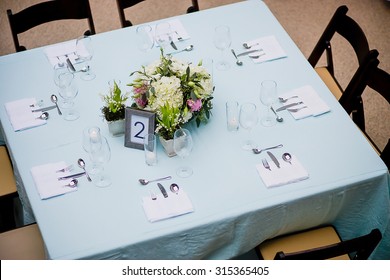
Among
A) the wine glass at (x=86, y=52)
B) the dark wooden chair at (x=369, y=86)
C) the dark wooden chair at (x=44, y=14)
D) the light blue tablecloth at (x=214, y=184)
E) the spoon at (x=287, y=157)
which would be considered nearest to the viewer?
the light blue tablecloth at (x=214, y=184)

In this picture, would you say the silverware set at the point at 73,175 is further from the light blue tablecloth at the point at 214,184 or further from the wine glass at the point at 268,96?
the wine glass at the point at 268,96

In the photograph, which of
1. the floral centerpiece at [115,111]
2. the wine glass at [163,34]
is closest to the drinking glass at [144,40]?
the wine glass at [163,34]

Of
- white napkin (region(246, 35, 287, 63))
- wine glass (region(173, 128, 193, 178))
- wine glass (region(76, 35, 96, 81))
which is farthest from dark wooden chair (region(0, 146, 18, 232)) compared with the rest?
white napkin (region(246, 35, 287, 63))

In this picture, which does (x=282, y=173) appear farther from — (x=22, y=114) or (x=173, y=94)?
(x=22, y=114)

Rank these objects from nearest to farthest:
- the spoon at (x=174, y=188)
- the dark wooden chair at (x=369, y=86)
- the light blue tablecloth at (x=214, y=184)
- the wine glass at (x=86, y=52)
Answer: the light blue tablecloth at (x=214, y=184)
the spoon at (x=174, y=188)
the dark wooden chair at (x=369, y=86)
the wine glass at (x=86, y=52)

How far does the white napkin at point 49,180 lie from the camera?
8.79 ft

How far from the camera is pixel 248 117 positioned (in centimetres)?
282

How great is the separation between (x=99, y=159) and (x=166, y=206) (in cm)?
36

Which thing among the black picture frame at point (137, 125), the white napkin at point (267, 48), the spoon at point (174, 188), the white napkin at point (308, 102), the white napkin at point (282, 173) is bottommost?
the white napkin at point (282, 173)

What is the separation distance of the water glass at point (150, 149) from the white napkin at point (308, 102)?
725 millimetres

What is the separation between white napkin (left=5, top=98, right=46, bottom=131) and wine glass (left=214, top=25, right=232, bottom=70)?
3.16ft

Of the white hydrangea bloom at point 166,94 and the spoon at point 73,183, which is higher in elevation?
the white hydrangea bloom at point 166,94

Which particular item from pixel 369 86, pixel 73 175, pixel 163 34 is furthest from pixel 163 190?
pixel 369 86
